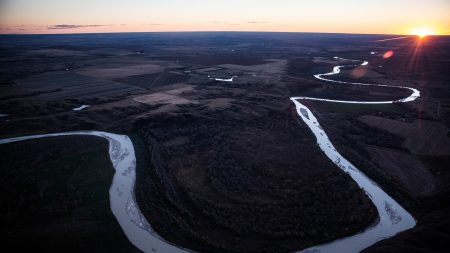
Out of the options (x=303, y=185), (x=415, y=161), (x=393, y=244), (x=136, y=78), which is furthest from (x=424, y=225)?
(x=136, y=78)

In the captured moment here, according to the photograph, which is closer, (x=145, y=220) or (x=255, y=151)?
(x=145, y=220)

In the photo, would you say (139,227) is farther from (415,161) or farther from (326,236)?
(415,161)

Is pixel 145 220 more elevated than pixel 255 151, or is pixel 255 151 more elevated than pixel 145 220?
pixel 255 151

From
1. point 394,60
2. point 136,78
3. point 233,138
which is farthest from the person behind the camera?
point 394,60

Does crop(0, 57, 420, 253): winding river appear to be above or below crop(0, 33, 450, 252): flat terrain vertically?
below

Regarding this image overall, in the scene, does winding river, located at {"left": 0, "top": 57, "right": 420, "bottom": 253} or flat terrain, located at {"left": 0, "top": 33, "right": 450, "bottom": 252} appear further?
flat terrain, located at {"left": 0, "top": 33, "right": 450, "bottom": 252}

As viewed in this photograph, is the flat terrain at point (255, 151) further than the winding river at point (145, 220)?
Yes

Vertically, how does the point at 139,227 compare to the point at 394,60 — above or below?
below

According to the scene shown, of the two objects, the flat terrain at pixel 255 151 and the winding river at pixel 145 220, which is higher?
the flat terrain at pixel 255 151
